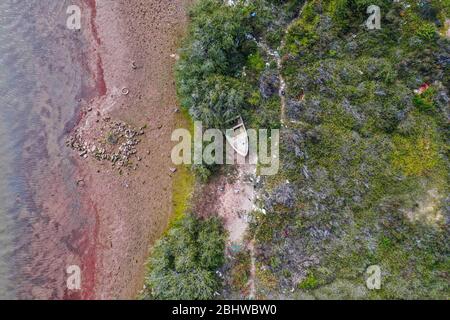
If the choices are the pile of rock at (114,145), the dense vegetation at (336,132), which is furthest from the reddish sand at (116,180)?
the dense vegetation at (336,132)

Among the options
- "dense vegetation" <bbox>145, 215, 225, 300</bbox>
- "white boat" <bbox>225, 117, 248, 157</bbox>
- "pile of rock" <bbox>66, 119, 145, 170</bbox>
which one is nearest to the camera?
"dense vegetation" <bbox>145, 215, 225, 300</bbox>

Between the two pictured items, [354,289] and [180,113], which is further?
[180,113]

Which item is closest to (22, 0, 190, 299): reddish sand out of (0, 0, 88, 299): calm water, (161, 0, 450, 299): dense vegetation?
(0, 0, 88, 299): calm water

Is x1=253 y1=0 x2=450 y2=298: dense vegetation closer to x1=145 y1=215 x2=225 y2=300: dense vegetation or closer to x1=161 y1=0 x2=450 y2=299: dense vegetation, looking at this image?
x1=161 y1=0 x2=450 y2=299: dense vegetation

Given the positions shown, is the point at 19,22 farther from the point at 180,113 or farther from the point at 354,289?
the point at 354,289

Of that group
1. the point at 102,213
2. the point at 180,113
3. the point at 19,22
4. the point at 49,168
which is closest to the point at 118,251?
the point at 102,213

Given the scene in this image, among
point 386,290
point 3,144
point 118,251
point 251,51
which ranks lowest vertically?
point 386,290

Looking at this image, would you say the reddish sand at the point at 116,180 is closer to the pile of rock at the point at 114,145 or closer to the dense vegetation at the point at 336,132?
the pile of rock at the point at 114,145

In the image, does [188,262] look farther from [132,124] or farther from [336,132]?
[336,132]
